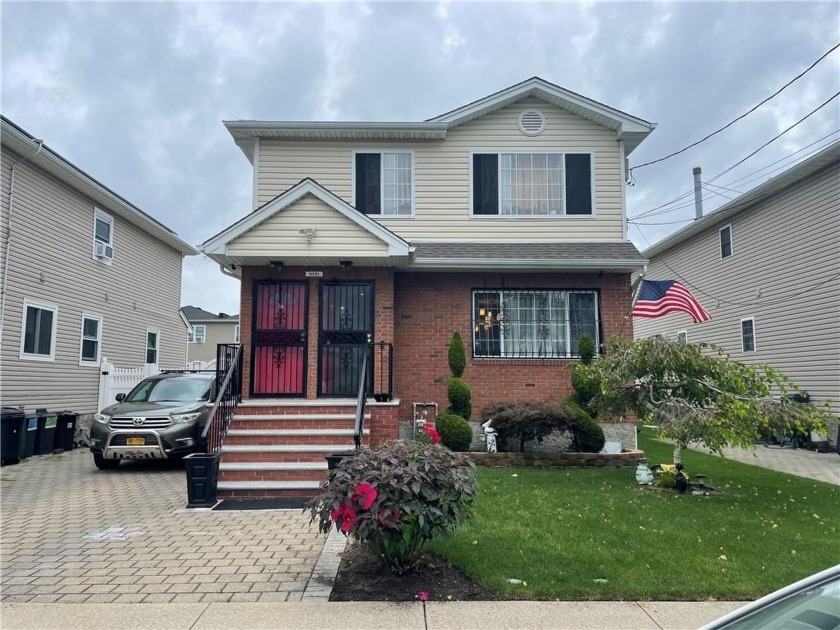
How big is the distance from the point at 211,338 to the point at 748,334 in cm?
2858

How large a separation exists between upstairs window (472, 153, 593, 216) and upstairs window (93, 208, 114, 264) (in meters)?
10.2

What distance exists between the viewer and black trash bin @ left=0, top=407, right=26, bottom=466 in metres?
9.91

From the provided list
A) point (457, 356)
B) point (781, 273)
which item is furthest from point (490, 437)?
point (781, 273)

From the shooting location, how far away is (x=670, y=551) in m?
4.82

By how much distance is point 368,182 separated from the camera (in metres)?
11.3

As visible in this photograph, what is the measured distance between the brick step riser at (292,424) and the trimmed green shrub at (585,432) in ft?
12.5

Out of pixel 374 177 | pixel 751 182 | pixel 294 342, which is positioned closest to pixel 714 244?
pixel 751 182

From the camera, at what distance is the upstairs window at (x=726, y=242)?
53.3 ft

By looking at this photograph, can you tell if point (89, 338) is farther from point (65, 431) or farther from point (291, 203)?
point (291, 203)

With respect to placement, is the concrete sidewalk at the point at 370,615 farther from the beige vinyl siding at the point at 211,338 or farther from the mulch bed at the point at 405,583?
the beige vinyl siding at the point at 211,338

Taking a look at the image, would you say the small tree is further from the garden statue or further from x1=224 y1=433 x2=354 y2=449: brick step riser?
x1=224 y1=433 x2=354 y2=449: brick step riser

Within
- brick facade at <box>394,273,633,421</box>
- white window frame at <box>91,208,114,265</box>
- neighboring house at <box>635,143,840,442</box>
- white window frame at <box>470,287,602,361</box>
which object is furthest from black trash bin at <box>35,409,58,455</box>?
neighboring house at <box>635,143,840,442</box>

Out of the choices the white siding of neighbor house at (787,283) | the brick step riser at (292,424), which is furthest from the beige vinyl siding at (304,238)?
the white siding of neighbor house at (787,283)

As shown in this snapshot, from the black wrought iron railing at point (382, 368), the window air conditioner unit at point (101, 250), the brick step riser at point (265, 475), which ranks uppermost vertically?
the window air conditioner unit at point (101, 250)
